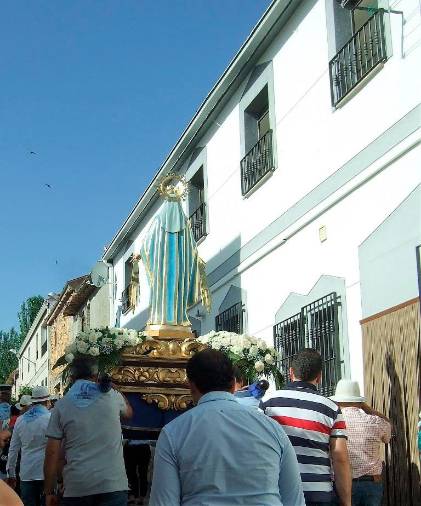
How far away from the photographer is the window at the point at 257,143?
11586mm

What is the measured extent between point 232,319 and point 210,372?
957 centimetres

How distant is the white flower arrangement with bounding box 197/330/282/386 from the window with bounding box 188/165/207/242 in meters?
6.14

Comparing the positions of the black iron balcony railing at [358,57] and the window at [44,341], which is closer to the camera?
the black iron balcony railing at [358,57]

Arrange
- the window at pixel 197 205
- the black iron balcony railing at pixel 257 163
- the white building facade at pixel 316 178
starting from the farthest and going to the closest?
the window at pixel 197 205 < the black iron balcony railing at pixel 257 163 < the white building facade at pixel 316 178

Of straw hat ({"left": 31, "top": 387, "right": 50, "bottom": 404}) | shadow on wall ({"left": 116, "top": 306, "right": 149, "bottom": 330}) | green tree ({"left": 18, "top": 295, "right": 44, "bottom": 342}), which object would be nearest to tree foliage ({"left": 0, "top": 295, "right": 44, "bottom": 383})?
green tree ({"left": 18, "top": 295, "right": 44, "bottom": 342})

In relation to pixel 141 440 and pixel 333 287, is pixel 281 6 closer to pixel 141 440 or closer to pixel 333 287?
pixel 333 287

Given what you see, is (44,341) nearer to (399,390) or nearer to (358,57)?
(358,57)

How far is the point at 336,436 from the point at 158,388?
12.0 feet

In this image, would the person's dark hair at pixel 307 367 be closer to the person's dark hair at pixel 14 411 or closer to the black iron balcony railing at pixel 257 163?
the person's dark hair at pixel 14 411

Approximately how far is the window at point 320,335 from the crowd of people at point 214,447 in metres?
2.28

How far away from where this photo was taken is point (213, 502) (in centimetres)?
287

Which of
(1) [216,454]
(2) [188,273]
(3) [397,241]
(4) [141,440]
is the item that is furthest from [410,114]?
(1) [216,454]

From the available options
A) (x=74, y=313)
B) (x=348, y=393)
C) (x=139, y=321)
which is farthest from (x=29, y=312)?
(x=348, y=393)

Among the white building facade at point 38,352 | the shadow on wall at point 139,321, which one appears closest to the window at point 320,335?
the shadow on wall at point 139,321
